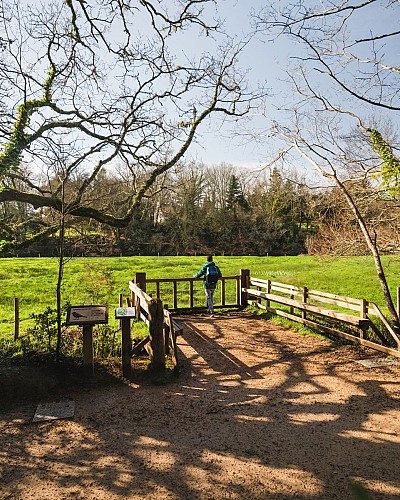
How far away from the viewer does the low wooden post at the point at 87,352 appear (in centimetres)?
728

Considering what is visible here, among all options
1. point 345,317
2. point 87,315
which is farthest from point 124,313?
point 345,317

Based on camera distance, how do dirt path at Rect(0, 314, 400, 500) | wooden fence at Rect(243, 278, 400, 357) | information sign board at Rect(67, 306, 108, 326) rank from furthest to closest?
wooden fence at Rect(243, 278, 400, 357)
information sign board at Rect(67, 306, 108, 326)
dirt path at Rect(0, 314, 400, 500)

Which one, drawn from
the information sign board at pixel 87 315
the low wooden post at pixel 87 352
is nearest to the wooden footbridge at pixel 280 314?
the information sign board at pixel 87 315

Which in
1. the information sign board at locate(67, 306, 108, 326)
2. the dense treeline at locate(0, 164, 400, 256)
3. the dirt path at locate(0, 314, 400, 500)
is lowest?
the dirt path at locate(0, 314, 400, 500)

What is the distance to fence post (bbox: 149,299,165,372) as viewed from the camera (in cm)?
751

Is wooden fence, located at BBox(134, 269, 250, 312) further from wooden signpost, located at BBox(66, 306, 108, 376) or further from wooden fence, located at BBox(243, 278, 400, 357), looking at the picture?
wooden signpost, located at BBox(66, 306, 108, 376)

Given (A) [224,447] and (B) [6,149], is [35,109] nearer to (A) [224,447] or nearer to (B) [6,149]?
(B) [6,149]

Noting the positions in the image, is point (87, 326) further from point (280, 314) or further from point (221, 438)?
point (280, 314)

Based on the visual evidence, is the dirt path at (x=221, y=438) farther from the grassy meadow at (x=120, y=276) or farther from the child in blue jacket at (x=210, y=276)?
the grassy meadow at (x=120, y=276)

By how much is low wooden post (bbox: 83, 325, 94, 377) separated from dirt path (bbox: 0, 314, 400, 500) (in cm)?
43

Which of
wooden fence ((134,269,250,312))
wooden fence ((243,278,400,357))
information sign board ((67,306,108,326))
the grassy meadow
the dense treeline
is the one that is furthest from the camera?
the dense treeline

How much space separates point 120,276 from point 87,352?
1483cm

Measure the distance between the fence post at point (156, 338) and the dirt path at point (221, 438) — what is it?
19.1 inches

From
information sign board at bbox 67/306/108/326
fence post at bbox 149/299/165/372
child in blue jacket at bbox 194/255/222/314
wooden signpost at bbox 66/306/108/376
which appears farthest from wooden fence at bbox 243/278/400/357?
wooden signpost at bbox 66/306/108/376
